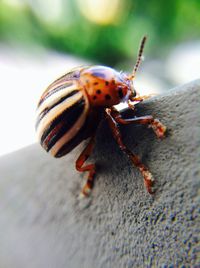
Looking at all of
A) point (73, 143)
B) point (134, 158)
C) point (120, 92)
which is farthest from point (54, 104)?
point (134, 158)

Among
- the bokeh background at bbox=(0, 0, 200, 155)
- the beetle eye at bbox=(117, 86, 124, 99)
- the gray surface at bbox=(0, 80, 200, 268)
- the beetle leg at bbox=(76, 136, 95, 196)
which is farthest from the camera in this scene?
the bokeh background at bbox=(0, 0, 200, 155)

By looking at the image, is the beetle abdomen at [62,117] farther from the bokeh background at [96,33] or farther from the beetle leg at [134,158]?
the bokeh background at [96,33]

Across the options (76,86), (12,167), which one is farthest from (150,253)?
(12,167)

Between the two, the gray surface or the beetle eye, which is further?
the beetle eye

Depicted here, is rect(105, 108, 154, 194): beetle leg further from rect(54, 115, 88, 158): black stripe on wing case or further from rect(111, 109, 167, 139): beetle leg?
rect(54, 115, 88, 158): black stripe on wing case

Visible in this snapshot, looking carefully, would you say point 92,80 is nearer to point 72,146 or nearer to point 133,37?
point 72,146

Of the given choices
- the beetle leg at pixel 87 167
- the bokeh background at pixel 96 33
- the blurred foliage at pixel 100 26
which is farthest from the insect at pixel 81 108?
the blurred foliage at pixel 100 26

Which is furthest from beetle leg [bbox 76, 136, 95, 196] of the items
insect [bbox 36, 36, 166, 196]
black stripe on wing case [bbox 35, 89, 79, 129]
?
black stripe on wing case [bbox 35, 89, 79, 129]

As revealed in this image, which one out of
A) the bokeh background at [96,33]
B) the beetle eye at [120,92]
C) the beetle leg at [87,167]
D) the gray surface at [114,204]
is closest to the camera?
the gray surface at [114,204]
